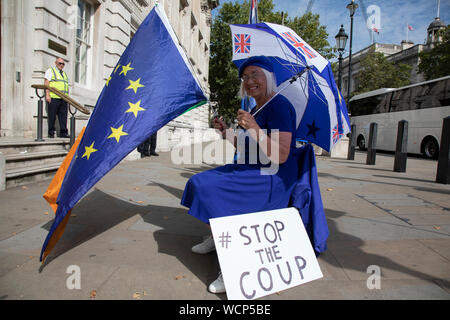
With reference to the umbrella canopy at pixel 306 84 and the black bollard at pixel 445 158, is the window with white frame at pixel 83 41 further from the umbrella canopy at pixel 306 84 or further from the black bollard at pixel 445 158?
the black bollard at pixel 445 158

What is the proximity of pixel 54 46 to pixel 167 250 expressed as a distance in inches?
272

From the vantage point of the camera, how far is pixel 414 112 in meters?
17.2


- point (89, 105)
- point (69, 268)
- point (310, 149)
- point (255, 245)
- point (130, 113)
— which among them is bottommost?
point (69, 268)

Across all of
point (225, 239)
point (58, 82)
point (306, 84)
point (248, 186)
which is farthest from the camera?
point (58, 82)

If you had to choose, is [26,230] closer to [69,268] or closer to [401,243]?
[69,268]

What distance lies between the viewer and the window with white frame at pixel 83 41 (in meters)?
8.62

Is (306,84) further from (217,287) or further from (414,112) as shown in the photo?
(414,112)

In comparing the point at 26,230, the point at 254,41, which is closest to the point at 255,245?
the point at 254,41

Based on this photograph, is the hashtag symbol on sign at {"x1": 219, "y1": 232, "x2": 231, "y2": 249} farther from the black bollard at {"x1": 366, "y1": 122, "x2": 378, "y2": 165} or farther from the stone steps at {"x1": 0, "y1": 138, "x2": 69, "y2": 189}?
the black bollard at {"x1": 366, "y1": 122, "x2": 378, "y2": 165}

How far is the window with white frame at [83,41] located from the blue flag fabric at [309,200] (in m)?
8.28

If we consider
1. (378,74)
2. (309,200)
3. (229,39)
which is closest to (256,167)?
(309,200)

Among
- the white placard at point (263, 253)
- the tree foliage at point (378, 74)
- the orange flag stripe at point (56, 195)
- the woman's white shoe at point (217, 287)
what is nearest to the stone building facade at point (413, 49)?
the tree foliage at point (378, 74)

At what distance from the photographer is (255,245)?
6.92ft

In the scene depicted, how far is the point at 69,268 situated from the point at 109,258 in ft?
1.02
